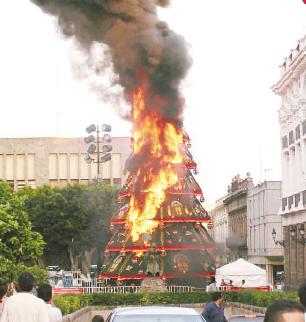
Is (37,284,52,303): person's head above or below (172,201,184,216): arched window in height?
below

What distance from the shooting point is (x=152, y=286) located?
40.8 metres

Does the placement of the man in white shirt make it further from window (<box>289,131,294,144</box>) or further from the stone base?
window (<box>289,131,294,144</box>)

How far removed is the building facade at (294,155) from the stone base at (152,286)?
9.60m

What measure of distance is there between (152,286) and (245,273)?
14.2 ft

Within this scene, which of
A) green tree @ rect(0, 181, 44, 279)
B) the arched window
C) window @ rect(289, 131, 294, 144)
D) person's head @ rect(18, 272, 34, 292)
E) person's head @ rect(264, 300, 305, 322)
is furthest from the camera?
window @ rect(289, 131, 294, 144)

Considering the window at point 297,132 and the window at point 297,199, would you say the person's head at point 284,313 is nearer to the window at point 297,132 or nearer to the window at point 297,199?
the window at point 297,199

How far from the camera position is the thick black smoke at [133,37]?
43.2m

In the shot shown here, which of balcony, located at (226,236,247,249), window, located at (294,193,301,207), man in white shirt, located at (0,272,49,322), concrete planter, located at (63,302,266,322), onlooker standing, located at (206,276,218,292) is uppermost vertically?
window, located at (294,193,301,207)

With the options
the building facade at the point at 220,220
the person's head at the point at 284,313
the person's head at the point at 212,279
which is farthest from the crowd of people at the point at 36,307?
the building facade at the point at 220,220

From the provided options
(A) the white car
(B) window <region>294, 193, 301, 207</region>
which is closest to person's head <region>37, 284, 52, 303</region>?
(A) the white car

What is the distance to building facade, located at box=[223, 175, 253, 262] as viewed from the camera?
88250 millimetres

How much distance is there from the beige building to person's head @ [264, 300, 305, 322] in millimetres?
89962

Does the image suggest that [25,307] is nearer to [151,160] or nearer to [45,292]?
[45,292]

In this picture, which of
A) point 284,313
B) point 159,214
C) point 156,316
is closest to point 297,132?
point 159,214
